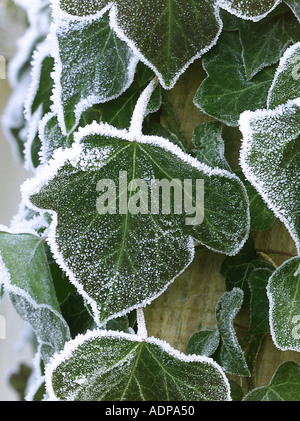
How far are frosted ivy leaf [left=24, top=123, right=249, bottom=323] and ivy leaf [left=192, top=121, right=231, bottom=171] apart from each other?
0.03m

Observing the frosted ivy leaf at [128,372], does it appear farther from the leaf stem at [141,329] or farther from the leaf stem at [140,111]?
the leaf stem at [140,111]

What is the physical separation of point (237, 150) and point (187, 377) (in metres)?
0.15

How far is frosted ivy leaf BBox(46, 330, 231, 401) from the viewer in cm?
30

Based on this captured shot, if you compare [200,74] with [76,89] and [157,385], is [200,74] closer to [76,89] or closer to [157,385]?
[76,89]

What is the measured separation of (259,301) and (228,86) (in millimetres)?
140

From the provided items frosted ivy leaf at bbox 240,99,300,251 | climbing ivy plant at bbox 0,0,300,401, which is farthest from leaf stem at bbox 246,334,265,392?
frosted ivy leaf at bbox 240,99,300,251

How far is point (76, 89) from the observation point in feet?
1.09

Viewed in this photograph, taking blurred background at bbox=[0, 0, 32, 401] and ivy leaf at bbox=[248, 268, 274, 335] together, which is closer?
ivy leaf at bbox=[248, 268, 274, 335]

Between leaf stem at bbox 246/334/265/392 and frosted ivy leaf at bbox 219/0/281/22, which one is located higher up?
frosted ivy leaf at bbox 219/0/281/22

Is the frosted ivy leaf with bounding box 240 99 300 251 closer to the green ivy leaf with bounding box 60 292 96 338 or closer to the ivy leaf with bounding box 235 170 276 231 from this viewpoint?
the ivy leaf with bounding box 235 170 276 231

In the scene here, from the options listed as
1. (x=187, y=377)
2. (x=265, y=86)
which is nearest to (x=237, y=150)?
(x=265, y=86)

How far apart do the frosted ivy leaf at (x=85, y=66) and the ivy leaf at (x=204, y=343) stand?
157 millimetres

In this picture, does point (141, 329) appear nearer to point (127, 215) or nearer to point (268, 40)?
point (127, 215)

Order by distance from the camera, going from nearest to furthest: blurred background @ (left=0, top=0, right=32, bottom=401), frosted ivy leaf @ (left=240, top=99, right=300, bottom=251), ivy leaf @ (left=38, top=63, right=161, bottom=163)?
1. frosted ivy leaf @ (left=240, top=99, right=300, bottom=251)
2. ivy leaf @ (left=38, top=63, right=161, bottom=163)
3. blurred background @ (left=0, top=0, right=32, bottom=401)
